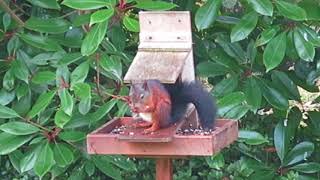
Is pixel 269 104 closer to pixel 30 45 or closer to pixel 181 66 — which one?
pixel 30 45

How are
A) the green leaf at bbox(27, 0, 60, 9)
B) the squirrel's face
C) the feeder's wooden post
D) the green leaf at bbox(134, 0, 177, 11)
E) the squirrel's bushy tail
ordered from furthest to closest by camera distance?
the green leaf at bbox(27, 0, 60, 9) → the green leaf at bbox(134, 0, 177, 11) → the feeder's wooden post → the squirrel's bushy tail → the squirrel's face

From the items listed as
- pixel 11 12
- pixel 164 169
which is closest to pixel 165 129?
pixel 164 169

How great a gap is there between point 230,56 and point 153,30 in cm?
107

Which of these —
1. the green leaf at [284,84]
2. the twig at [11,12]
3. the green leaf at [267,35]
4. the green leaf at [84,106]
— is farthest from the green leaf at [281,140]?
the twig at [11,12]

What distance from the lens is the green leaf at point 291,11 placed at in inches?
122

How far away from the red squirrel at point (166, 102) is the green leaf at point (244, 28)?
0.75 m

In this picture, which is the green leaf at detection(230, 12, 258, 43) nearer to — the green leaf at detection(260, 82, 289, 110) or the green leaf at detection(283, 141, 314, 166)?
the green leaf at detection(260, 82, 289, 110)

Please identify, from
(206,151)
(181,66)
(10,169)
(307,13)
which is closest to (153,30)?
(181,66)

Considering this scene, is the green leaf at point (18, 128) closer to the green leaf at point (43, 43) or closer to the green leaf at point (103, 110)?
the green leaf at point (103, 110)

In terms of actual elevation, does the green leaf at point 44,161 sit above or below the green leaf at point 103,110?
below

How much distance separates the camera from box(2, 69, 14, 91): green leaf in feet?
11.2

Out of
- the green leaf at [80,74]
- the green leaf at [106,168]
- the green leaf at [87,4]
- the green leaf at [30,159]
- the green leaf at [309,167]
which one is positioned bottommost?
the green leaf at [309,167]

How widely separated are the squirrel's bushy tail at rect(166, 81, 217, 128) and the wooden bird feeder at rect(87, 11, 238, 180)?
0.03 meters

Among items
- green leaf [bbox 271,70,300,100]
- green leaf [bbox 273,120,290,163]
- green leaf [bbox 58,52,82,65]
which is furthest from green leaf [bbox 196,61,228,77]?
green leaf [bbox 58,52,82,65]
